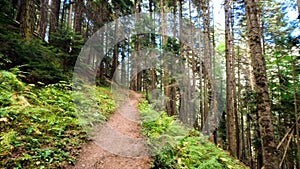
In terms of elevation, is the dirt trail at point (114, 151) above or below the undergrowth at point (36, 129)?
below

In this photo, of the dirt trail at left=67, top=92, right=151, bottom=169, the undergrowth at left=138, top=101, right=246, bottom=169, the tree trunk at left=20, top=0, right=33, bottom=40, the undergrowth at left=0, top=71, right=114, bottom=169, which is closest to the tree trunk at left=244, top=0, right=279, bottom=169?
the undergrowth at left=138, top=101, right=246, bottom=169

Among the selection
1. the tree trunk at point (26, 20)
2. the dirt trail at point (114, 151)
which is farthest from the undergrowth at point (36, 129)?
the tree trunk at point (26, 20)

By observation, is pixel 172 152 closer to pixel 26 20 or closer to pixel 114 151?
pixel 114 151

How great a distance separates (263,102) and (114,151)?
3739mm

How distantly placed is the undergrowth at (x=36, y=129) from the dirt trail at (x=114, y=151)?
0.97 feet

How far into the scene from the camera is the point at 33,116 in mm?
5148

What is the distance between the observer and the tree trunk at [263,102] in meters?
4.49

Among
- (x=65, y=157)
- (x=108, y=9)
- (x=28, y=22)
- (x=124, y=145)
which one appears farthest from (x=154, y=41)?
(x=65, y=157)

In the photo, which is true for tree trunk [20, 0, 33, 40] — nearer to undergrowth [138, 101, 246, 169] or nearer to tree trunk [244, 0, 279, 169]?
undergrowth [138, 101, 246, 169]

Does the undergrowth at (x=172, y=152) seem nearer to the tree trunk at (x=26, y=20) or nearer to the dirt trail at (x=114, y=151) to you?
the dirt trail at (x=114, y=151)

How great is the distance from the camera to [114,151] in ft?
17.8

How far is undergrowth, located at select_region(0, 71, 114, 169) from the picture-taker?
12.9 ft

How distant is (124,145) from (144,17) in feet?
52.3

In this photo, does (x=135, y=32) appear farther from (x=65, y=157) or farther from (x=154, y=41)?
(x=65, y=157)
